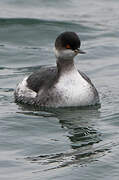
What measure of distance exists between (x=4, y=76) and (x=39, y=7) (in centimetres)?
782

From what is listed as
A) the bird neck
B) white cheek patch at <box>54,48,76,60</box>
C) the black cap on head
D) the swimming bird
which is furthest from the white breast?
the black cap on head

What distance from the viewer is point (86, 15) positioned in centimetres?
2530

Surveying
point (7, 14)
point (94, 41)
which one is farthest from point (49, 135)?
point (7, 14)

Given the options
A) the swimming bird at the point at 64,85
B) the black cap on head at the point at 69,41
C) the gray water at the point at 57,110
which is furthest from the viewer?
the swimming bird at the point at 64,85

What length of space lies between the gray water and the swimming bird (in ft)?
0.71

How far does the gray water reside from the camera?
487 inches

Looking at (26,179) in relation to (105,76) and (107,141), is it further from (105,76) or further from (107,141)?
(105,76)

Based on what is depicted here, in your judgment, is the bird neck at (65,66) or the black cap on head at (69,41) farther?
the bird neck at (65,66)

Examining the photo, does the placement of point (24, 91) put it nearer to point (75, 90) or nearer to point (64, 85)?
point (64, 85)

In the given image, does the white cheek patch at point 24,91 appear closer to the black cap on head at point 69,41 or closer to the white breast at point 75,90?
the white breast at point 75,90

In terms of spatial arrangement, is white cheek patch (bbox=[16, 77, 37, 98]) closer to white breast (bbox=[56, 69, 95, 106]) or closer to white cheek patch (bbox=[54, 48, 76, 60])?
white breast (bbox=[56, 69, 95, 106])

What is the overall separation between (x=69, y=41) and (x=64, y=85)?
892mm

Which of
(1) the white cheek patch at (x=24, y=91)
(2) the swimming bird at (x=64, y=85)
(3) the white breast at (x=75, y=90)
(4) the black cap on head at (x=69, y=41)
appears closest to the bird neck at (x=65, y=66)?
(2) the swimming bird at (x=64, y=85)

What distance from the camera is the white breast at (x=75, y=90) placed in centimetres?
1588
